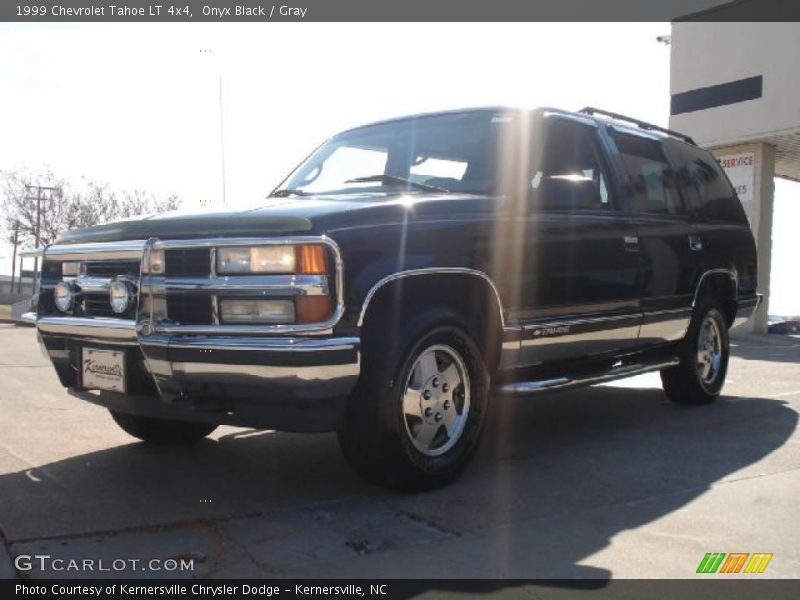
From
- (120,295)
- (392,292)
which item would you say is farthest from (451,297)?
(120,295)

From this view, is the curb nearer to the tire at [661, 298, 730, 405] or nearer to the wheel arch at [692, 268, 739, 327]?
the tire at [661, 298, 730, 405]

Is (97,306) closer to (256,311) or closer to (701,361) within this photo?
(256,311)

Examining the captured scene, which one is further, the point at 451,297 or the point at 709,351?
the point at 709,351

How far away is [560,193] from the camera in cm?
470

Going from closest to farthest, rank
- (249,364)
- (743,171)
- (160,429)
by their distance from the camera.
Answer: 1. (249,364)
2. (160,429)
3. (743,171)

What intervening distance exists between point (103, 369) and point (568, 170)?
9.60 feet

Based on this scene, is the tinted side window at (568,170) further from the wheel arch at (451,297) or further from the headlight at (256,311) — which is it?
the headlight at (256,311)

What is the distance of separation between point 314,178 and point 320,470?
1.99 meters

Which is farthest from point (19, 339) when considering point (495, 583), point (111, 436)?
point (495, 583)

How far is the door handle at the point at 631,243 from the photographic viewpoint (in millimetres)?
5363

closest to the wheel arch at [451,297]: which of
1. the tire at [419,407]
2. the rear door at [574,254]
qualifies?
the tire at [419,407]

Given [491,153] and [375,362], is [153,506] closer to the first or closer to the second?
[375,362]

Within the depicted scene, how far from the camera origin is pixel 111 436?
17.6 ft

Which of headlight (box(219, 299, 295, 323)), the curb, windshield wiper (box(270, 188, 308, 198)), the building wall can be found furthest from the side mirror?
the building wall
